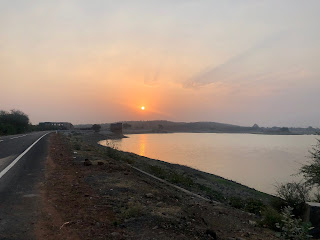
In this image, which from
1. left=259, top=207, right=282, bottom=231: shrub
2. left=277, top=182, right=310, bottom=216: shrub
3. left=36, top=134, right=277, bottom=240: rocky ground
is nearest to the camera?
left=36, top=134, right=277, bottom=240: rocky ground

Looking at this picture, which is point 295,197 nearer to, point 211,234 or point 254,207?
point 254,207

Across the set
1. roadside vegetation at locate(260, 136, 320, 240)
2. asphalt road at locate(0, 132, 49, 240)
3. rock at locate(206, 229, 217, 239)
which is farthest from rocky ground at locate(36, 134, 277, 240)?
roadside vegetation at locate(260, 136, 320, 240)

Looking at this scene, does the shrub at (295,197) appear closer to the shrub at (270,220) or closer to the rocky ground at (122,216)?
the rocky ground at (122,216)

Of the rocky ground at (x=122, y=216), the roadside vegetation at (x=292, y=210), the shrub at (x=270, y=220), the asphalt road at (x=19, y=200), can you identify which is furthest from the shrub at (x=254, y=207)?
the asphalt road at (x=19, y=200)

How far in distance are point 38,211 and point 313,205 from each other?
6948mm

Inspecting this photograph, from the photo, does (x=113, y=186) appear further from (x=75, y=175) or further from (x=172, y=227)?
(x=172, y=227)

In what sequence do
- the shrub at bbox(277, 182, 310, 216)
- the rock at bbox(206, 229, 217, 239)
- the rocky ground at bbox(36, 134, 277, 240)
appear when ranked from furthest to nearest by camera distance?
the shrub at bbox(277, 182, 310, 216)
the rock at bbox(206, 229, 217, 239)
the rocky ground at bbox(36, 134, 277, 240)

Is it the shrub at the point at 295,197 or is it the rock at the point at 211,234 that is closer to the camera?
the rock at the point at 211,234

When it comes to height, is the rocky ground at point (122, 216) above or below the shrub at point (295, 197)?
above

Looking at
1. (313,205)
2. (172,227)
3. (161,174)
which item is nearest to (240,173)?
(161,174)

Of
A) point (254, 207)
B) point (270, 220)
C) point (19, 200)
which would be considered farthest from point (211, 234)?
point (254, 207)

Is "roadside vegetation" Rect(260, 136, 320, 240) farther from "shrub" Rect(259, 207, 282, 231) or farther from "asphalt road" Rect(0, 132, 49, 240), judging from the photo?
"asphalt road" Rect(0, 132, 49, 240)

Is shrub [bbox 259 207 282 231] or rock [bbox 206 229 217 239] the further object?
shrub [bbox 259 207 282 231]

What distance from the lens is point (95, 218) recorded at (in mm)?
5676
